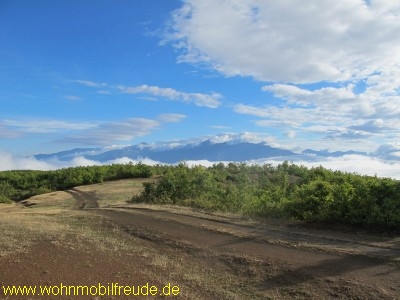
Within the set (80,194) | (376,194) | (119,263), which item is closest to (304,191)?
(376,194)

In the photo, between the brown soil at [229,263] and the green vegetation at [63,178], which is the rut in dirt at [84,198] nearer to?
the green vegetation at [63,178]

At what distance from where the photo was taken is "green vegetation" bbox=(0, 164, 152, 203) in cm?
3028

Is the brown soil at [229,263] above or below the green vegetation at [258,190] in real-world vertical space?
below

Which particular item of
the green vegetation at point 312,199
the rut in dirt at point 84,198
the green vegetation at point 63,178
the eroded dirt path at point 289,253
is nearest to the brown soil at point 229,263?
the eroded dirt path at point 289,253

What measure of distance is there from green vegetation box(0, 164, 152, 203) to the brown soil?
1968 centimetres

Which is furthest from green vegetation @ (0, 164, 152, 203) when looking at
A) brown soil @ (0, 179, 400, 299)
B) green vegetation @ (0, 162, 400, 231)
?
brown soil @ (0, 179, 400, 299)

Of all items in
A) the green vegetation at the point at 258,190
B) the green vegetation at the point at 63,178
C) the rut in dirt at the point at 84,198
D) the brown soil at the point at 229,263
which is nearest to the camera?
the brown soil at the point at 229,263

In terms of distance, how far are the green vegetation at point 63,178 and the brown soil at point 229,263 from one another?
1968 centimetres

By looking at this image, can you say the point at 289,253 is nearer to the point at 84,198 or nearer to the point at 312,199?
the point at 312,199

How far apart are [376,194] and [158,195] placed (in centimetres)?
940

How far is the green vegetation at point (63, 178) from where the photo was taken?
30281mm

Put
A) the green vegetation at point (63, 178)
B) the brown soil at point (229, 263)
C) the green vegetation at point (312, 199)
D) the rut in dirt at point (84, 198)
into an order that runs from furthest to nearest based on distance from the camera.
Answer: the green vegetation at point (63, 178)
the rut in dirt at point (84, 198)
the green vegetation at point (312, 199)
the brown soil at point (229, 263)

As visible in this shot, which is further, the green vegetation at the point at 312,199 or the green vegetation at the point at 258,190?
the green vegetation at the point at 258,190

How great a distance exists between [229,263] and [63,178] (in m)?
26.0
